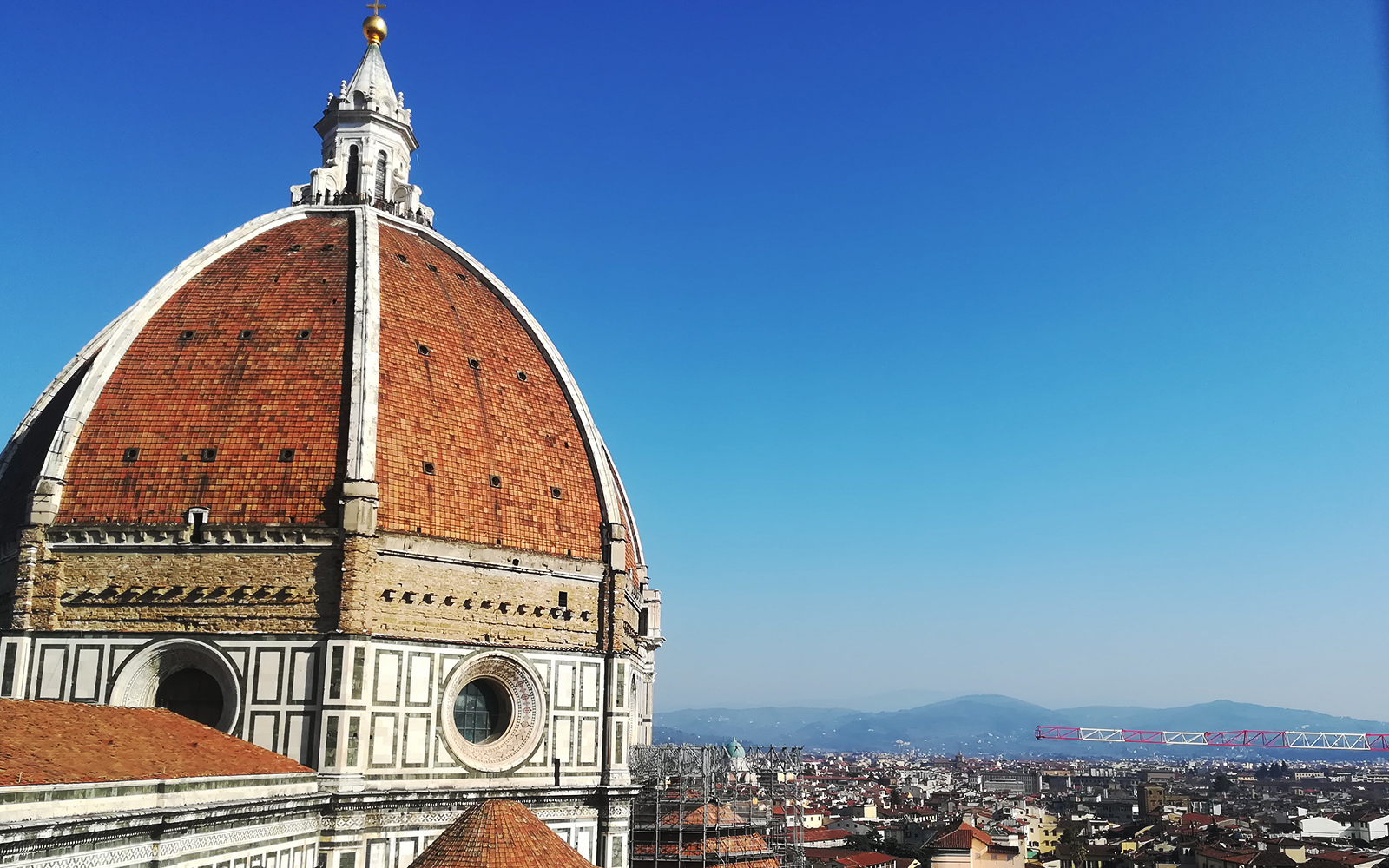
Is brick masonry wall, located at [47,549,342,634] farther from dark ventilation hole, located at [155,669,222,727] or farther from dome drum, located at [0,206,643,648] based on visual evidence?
dark ventilation hole, located at [155,669,222,727]

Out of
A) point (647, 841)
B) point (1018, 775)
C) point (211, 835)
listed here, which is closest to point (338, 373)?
point (211, 835)

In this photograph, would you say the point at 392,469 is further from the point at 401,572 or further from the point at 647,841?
the point at 647,841

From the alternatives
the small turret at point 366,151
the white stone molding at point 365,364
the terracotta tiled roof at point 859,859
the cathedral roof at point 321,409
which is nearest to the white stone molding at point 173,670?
the cathedral roof at point 321,409

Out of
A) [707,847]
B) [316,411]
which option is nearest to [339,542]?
[316,411]

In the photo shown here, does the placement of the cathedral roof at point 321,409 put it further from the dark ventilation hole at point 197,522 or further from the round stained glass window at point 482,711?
the round stained glass window at point 482,711

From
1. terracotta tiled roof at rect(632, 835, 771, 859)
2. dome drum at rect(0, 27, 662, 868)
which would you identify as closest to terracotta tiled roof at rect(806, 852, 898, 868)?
terracotta tiled roof at rect(632, 835, 771, 859)

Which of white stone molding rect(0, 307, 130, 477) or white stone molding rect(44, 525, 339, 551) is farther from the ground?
white stone molding rect(0, 307, 130, 477)
